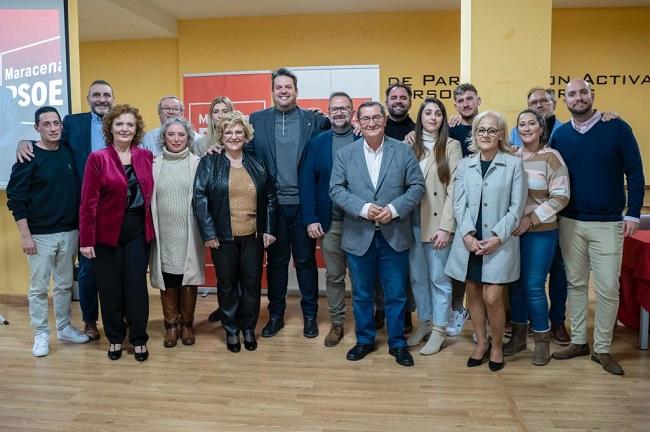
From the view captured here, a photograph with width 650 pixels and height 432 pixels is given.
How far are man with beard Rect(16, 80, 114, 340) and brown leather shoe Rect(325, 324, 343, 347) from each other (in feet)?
5.31

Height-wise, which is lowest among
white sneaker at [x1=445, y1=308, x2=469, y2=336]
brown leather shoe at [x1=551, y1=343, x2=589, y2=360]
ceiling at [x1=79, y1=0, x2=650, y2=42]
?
brown leather shoe at [x1=551, y1=343, x2=589, y2=360]

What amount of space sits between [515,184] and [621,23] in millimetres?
6145

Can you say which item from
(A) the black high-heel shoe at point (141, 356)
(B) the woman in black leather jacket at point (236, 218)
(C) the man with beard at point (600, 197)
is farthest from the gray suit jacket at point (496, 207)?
(A) the black high-heel shoe at point (141, 356)

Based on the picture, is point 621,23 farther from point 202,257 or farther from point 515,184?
point 202,257

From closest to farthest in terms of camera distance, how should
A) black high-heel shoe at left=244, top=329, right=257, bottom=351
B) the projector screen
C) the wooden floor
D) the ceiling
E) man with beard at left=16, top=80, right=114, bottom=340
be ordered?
the wooden floor, black high-heel shoe at left=244, top=329, right=257, bottom=351, man with beard at left=16, top=80, right=114, bottom=340, the projector screen, the ceiling

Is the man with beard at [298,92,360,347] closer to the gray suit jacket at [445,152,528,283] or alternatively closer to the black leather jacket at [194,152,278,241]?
the black leather jacket at [194,152,278,241]

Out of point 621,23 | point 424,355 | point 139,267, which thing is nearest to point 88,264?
point 139,267

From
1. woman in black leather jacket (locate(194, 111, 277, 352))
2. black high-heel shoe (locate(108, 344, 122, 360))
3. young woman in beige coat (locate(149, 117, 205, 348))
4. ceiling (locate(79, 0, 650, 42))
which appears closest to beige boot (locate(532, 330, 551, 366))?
woman in black leather jacket (locate(194, 111, 277, 352))

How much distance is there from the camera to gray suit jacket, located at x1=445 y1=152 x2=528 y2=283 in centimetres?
314

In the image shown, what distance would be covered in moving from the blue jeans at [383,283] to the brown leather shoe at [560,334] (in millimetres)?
1145

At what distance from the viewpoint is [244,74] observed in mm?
6586

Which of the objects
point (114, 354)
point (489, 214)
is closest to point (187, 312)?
point (114, 354)

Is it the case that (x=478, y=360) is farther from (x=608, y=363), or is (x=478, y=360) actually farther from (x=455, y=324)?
(x=608, y=363)

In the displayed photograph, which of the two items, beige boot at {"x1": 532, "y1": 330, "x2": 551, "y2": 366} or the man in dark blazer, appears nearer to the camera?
beige boot at {"x1": 532, "y1": 330, "x2": 551, "y2": 366}
